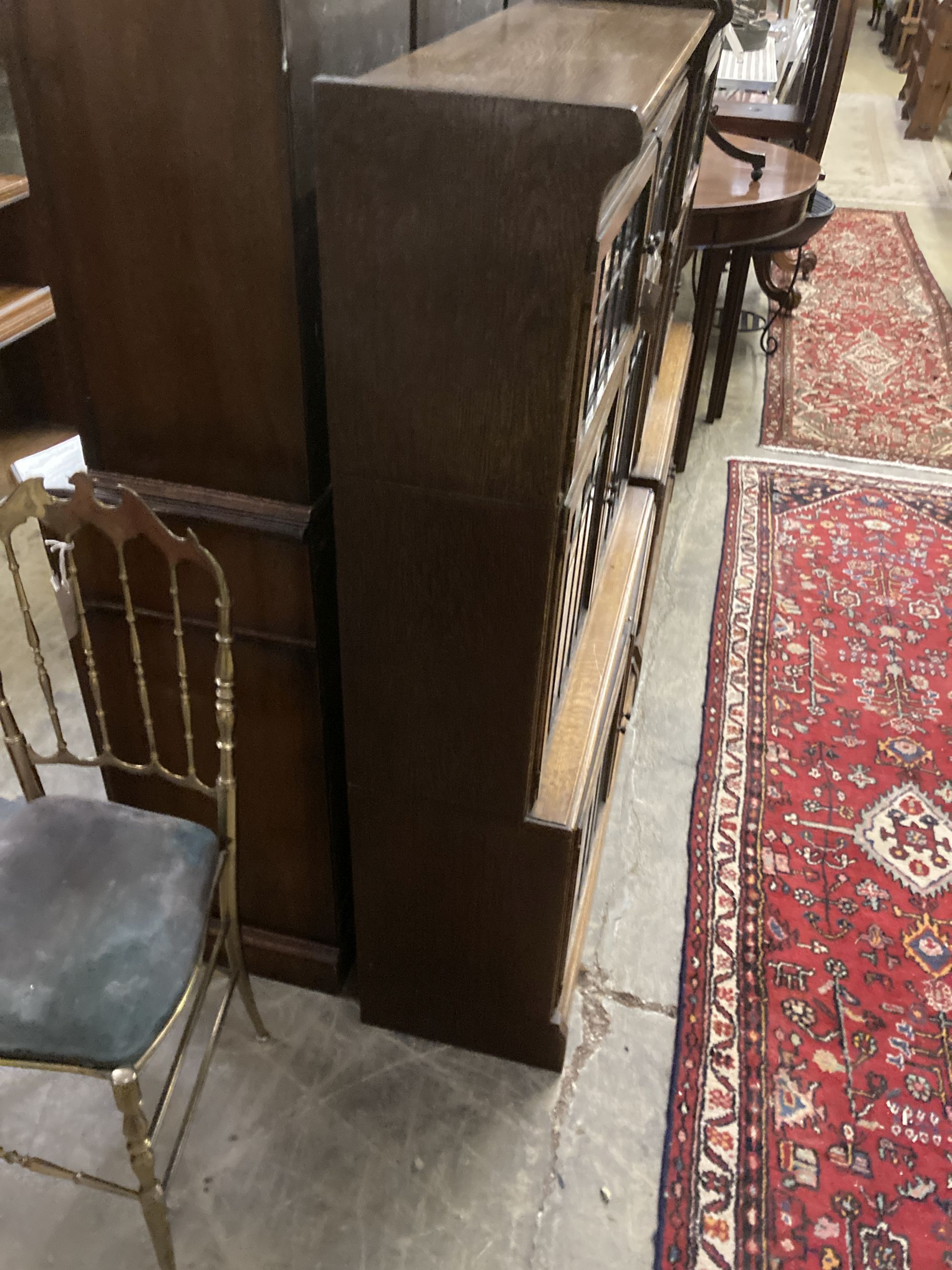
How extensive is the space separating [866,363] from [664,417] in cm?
231

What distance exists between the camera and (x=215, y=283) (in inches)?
43.8

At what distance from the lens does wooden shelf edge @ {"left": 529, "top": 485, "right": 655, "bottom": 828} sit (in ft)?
4.52

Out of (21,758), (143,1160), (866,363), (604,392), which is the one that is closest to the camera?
(143,1160)

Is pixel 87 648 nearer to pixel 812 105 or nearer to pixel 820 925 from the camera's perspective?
pixel 820 925

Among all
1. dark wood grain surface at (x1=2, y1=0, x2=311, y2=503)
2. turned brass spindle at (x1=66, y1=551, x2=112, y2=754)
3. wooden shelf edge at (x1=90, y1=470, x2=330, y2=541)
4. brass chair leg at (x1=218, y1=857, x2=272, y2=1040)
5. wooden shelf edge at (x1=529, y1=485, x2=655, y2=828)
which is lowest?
brass chair leg at (x1=218, y1=857, x2=272, y2=1040)

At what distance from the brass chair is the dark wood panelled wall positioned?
0.09m

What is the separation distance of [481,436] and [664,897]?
47.9 inches

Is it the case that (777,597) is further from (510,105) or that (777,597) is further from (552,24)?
(510,105)

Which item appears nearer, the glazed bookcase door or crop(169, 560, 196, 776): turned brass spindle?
the glazed bookcase door

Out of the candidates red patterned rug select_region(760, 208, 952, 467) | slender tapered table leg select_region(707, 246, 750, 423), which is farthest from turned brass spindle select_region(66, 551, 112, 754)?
red patterned rug select_region(760, 208, 952, 467)

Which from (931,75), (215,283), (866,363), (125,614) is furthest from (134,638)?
(931,75)

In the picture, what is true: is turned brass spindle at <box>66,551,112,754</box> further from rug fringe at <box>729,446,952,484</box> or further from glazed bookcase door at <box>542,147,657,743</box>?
rug fringe at <box>729,446,952,484</box>

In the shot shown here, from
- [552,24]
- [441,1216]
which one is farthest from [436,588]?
[441,1216]

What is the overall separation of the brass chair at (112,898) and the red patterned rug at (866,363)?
2839 mm
